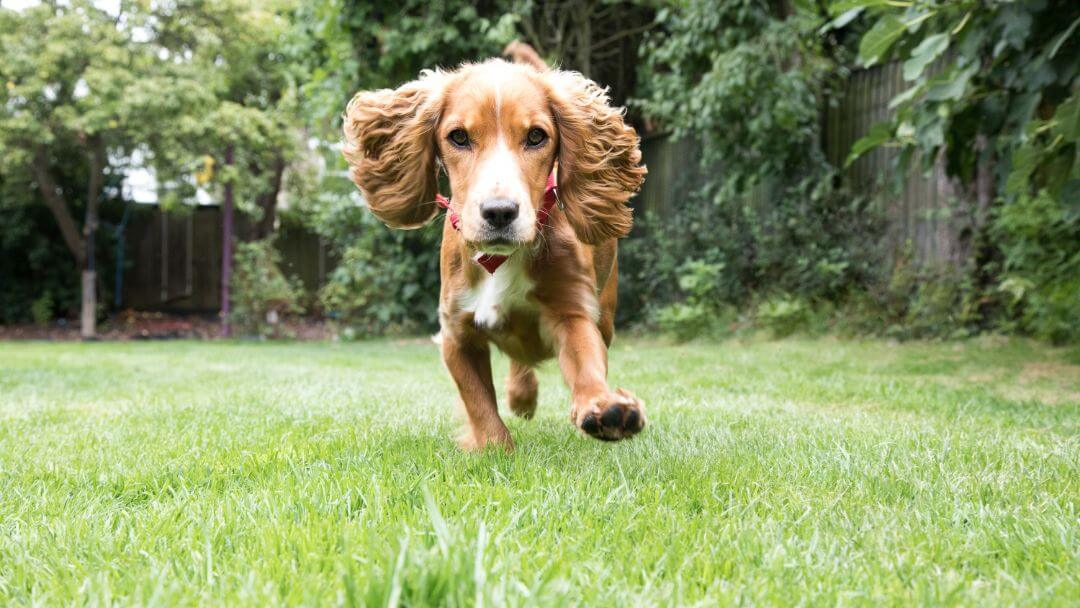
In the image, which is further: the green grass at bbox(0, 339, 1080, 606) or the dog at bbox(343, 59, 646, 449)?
the dog at bbox(343, 59, 646, 449)

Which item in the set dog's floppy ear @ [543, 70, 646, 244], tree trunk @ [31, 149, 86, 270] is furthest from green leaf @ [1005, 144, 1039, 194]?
tree trunk @ [31, 149, 86, 270]

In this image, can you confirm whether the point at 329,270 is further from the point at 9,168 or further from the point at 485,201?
the point at 485,201

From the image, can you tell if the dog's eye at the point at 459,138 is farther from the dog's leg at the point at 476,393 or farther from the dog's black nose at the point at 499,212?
the dog's leg at the point at 476,393

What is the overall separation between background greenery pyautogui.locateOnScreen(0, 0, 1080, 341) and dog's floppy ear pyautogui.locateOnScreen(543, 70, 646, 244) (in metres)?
1.36

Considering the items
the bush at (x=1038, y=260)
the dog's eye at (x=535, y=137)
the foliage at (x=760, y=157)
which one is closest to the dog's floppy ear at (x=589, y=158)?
the dog's eye at (x=535, y=137)

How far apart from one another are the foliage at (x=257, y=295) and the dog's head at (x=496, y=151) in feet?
35.5

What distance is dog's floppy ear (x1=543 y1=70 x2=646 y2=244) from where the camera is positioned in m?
2.97

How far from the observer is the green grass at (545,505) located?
1392mm

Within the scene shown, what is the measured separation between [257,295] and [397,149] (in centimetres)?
1100

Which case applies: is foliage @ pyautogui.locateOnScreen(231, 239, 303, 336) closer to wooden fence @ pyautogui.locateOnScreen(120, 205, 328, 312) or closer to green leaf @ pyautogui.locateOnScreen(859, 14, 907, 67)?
wooden fence @ pyautogui.locateOnScreen(120, 205, 328, 312)

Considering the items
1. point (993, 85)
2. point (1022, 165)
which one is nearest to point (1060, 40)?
point (1022, 165)

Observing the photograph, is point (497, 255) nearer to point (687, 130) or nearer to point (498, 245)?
point (498, 245)

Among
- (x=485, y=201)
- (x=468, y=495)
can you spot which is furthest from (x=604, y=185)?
(x=468, y=495)

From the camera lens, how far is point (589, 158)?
119 inches
